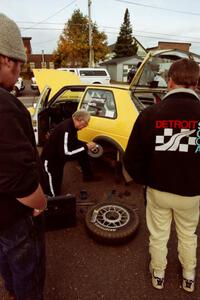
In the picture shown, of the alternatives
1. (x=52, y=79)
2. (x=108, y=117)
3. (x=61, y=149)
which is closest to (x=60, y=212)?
(x=61, y=149)

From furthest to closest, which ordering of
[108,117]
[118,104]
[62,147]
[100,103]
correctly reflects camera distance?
[100,103] → [108,117] → [118,104] → [62,147]

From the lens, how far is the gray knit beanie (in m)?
1.24

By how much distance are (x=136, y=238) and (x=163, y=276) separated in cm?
77

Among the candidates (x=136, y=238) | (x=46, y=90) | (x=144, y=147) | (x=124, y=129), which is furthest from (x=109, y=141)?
(x=46, y=90)

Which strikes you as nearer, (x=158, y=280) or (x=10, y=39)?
(x=10, y=39)

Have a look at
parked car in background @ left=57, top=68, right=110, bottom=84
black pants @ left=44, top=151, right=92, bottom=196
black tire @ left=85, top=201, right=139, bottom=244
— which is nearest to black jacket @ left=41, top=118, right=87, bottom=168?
black pants @ left=44, top=151, right=92, bottom=196

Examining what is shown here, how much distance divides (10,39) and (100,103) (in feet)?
11.5

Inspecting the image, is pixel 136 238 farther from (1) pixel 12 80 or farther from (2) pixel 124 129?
(1) pixel 12 80

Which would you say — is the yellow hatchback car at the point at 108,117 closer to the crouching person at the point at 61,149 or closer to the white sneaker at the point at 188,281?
the crouching person at the point at 61,149

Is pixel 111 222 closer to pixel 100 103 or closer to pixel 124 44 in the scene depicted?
pixel 100 103

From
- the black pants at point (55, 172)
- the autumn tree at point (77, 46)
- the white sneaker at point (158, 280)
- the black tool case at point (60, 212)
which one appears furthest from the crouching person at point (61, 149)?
the autumn tree at point (77, 46)

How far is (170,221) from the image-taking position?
89.7 inches

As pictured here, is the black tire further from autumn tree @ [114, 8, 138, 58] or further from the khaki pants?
autumn tree @ [114, 8, 138, 58]

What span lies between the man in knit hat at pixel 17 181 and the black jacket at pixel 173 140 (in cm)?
98
